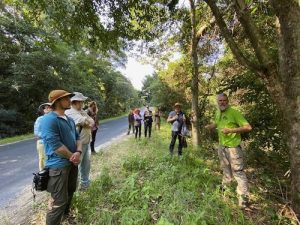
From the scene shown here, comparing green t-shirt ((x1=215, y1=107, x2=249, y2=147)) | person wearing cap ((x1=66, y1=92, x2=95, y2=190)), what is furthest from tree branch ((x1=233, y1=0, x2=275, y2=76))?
person wearing cap ((x1=66, y1=92, x2=95, y2=190))

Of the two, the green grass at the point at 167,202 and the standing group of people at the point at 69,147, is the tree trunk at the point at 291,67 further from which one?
the green grass at the point at 167,202

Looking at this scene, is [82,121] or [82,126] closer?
[82,121]

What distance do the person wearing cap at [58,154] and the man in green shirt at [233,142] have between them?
267 centimetres

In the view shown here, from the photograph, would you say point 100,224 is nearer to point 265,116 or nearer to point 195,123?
point 265,116

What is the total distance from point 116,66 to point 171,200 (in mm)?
46064

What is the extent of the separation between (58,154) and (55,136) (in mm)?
230

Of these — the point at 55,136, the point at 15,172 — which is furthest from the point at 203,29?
the point at 15,172

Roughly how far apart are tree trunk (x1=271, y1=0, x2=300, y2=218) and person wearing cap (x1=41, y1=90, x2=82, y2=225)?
10.1 feet

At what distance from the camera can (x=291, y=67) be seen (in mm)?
3881

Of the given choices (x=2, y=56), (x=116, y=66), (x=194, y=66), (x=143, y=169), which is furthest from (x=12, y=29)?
(x=116, y=66)

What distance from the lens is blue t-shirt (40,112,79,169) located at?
3275 mm

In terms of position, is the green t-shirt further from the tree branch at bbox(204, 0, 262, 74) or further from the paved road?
the paved road

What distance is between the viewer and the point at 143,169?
657cm

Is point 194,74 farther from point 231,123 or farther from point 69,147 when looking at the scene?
point 69,147
